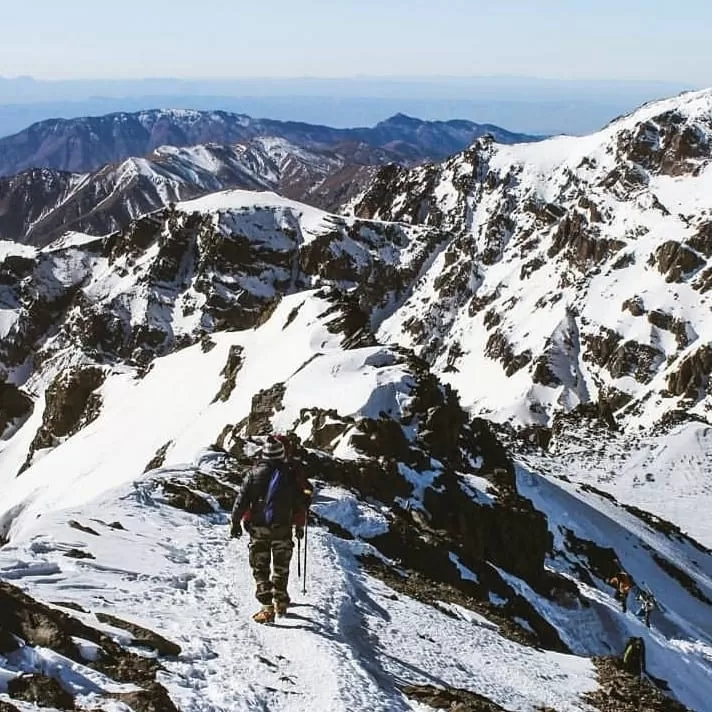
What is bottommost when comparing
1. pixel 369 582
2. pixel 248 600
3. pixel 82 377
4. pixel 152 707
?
pixel 82 377

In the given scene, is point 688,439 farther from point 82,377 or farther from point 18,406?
point 18,406

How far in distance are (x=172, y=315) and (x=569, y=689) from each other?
18899 cm

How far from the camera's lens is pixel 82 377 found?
116 metres

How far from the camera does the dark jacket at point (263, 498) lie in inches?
519

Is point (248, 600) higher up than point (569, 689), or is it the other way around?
point (248, 600)

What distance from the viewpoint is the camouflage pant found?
13.3 m

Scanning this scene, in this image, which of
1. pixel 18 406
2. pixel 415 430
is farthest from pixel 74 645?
pixel 18 406

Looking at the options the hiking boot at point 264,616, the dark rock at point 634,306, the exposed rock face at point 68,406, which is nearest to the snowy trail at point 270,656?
the hiking boot at point 264,616

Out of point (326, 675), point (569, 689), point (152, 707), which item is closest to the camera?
Result: point (152, 707)

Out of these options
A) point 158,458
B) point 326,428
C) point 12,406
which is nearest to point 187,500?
point 326,428

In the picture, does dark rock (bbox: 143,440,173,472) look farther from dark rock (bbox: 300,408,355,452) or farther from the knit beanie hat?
the knit beanie hat

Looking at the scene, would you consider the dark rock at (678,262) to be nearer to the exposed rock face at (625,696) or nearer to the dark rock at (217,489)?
the dark rock at (217,489)

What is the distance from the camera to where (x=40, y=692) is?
863cm

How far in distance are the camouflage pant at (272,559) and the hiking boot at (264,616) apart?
0.18 m
